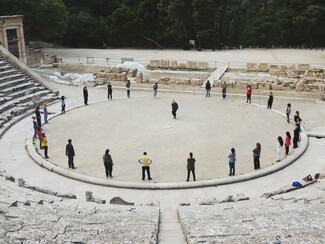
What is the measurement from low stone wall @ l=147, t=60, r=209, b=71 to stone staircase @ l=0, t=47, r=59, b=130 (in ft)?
51.6

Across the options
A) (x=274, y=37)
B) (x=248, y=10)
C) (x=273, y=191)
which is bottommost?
(x=273, y=191)

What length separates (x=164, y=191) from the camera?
49.7ft

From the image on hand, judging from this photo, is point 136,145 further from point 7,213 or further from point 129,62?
point 129,62

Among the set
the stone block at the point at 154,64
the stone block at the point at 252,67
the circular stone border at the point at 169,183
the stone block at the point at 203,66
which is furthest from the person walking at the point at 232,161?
the stone block at the point at 154,64

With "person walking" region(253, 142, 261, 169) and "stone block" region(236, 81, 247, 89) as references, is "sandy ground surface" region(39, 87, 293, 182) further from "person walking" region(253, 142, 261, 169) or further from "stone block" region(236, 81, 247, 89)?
"stone block" region(236, 81, 247, 89)

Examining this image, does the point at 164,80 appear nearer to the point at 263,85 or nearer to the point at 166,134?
the point at 263,85

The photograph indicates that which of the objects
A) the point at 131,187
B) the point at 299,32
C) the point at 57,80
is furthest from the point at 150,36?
the point at 131,187

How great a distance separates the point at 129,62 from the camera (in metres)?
41.5

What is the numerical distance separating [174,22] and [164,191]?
48.3 metres

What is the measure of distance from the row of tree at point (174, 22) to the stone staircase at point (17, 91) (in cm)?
1912

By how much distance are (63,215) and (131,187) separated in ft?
15.4

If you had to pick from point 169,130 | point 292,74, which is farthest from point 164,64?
point 169,130

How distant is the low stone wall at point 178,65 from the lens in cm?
4222

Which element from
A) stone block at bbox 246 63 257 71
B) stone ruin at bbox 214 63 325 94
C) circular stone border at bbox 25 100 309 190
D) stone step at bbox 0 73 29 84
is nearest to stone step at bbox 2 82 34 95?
stone step at bbox 0 73 29 84
